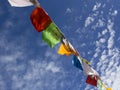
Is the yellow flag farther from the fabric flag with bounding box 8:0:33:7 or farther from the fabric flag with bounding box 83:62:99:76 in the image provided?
the fabric flag with bounding box 8:0:33:7

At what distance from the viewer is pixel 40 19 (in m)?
14.8

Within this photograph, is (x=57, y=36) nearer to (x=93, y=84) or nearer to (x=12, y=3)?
(x=12, y=3)

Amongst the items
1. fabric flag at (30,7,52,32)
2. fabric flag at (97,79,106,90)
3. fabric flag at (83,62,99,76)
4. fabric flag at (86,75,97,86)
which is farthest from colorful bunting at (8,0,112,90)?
fabric flag at (97,79,106,90)

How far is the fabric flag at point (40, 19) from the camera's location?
14.6 m

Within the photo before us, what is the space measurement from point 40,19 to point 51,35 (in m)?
1.01

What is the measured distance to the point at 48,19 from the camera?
1497 cm

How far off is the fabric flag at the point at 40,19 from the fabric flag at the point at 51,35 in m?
0.22

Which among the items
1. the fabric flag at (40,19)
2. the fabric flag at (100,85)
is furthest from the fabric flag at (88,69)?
the fabric flag at (40,19)

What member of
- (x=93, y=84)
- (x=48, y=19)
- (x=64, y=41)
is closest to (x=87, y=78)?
(x=93, y=84)

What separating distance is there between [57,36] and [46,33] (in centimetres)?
63

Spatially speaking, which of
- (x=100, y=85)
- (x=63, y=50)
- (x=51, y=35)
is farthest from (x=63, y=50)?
(x=100, y=85)

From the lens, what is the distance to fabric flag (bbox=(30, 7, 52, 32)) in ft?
47.8

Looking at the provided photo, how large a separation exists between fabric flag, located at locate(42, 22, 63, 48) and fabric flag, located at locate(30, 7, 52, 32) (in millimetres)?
221

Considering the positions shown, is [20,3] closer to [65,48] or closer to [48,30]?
[48,30]
